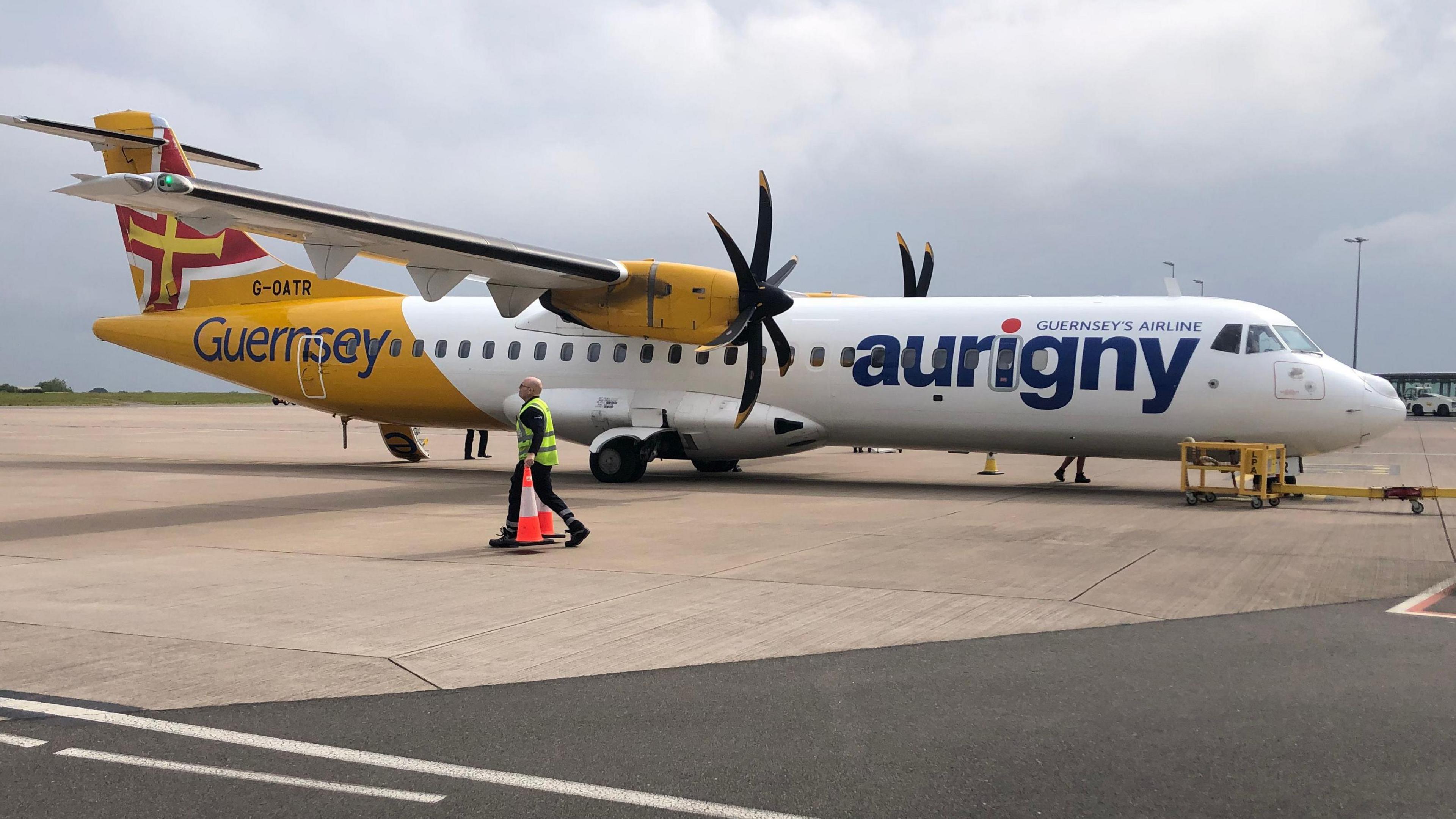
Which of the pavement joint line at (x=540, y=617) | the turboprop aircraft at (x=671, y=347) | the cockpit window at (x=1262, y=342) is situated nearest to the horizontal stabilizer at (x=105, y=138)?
the turboprop aircraft at (x=671, y=347)

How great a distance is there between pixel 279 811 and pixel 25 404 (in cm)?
8027

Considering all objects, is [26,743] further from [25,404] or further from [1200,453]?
[25,404]

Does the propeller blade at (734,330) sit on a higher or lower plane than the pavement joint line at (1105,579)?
higher

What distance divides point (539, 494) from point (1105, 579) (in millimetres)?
5280

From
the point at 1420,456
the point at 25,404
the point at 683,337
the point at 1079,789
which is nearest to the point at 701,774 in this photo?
the point at 1079,789

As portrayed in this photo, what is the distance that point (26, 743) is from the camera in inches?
183

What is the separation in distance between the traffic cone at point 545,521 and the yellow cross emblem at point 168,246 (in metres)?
13.5

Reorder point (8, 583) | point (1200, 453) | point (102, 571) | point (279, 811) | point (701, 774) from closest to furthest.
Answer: point (279, 811), point (701, 774), point (8, 583), point (102, 571), point (1200, 453)

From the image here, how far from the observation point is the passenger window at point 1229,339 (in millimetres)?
15539

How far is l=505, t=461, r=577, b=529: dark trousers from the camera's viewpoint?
10633 mm

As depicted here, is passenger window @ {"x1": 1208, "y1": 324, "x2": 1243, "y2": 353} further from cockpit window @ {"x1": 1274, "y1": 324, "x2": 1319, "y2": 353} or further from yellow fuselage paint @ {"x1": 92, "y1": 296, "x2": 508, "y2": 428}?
yellow fuselage paint @ {"x1": 92, "y1": 296, "x2": 508, "y2": 428}

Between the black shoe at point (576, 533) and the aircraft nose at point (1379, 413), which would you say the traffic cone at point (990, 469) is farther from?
the black shoe at point (576, 533)

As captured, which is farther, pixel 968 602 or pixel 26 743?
pixel 968 602

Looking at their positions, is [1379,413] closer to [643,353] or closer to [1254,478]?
[1254,478]
